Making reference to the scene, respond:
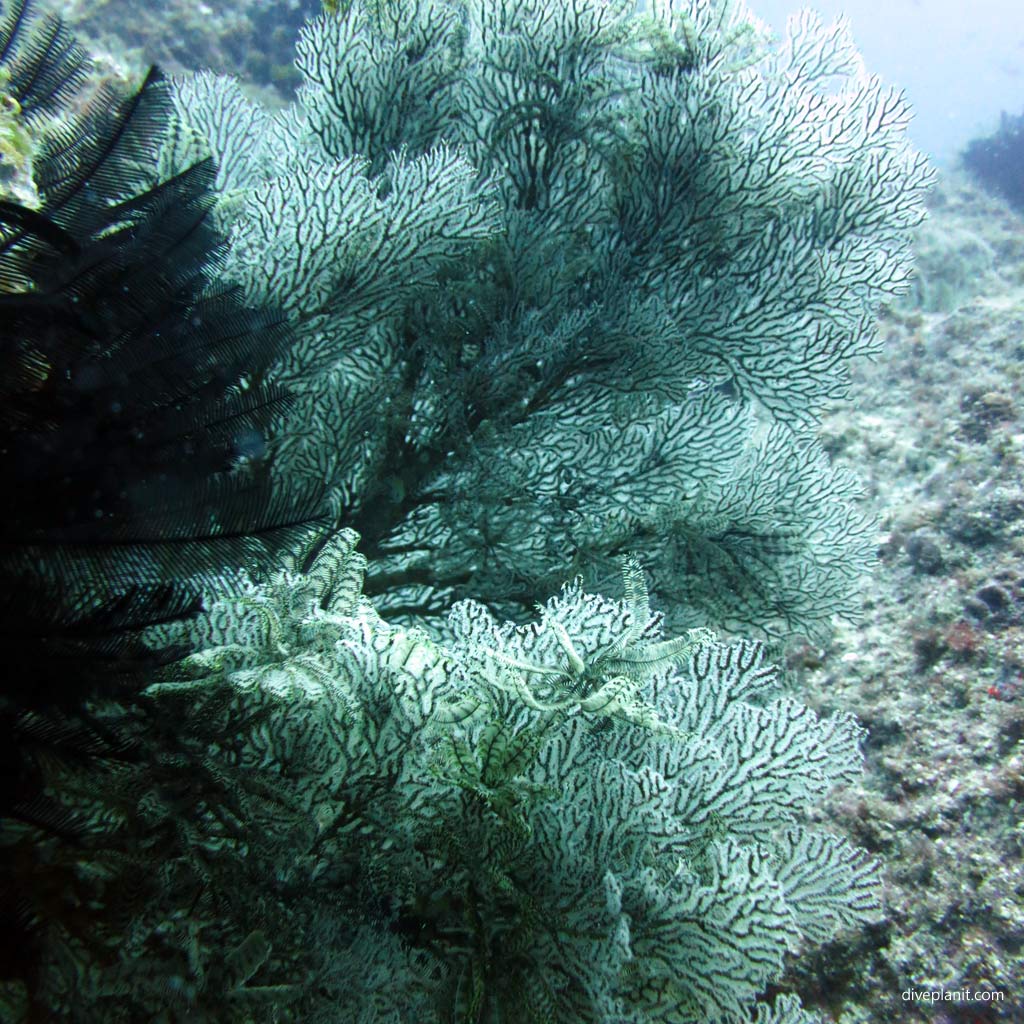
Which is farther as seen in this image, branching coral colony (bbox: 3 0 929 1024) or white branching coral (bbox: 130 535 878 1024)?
white branching coral (bbox: 130 535 878 1024)

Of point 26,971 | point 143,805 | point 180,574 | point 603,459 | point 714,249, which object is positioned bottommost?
point 26,971

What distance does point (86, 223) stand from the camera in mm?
1759

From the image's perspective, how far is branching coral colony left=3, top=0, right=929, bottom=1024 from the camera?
6.56 feet

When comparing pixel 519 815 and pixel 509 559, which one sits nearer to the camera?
pixel 519 815

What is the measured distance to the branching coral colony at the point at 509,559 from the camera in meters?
2.00

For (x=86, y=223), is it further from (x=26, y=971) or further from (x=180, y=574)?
(x=26, y=971)

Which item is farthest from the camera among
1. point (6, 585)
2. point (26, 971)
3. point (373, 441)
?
point (373, 441)

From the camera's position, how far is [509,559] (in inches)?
150

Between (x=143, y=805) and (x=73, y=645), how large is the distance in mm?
681

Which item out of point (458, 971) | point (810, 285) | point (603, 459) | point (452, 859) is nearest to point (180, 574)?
point (452, 859)

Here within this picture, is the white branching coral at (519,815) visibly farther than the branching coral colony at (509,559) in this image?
Yes

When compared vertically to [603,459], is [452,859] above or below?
below

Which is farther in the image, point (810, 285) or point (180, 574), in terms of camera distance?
point (810, 285)

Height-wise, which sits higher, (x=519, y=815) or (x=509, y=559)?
(x=509, y=559)
